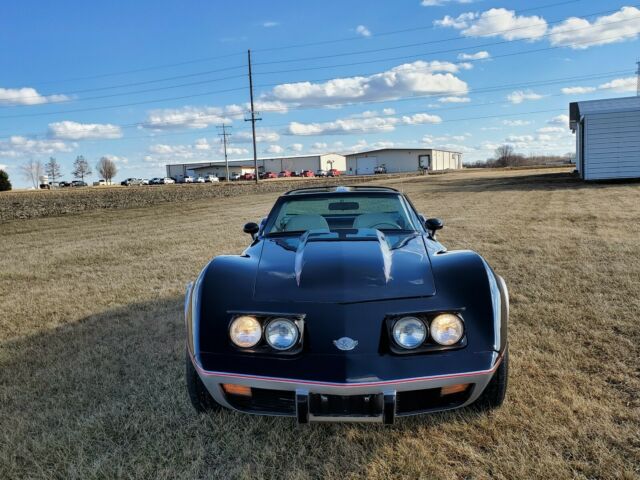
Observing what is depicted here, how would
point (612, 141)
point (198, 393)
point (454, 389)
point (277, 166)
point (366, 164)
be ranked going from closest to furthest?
point (454, 389) → point (198, 393) → point (612, 141) → point (366, 164) → point (277, 166)

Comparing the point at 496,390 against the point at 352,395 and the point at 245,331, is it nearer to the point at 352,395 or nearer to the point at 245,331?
the point at 352,395

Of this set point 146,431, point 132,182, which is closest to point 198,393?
point 146,431

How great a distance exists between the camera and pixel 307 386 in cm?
221

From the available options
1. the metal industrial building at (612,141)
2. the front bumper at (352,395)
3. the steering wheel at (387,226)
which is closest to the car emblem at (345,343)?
the front bumper at (352,395)

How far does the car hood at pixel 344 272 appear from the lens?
2.44 metres

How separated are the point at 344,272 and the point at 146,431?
58.9 inches

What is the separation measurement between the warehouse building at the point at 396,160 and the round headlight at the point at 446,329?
3558 inches

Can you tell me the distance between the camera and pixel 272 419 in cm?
281

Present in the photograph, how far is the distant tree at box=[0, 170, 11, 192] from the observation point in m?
57.2

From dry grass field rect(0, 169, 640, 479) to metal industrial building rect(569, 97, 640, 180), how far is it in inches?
685

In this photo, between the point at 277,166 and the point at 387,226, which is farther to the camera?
the point at 277,166

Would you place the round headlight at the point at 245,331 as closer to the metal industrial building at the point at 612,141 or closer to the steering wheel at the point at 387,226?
the steering wheel at the point at 387,226

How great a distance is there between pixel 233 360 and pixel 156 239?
339 inches

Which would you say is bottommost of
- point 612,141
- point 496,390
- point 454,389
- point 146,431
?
point 146,431
